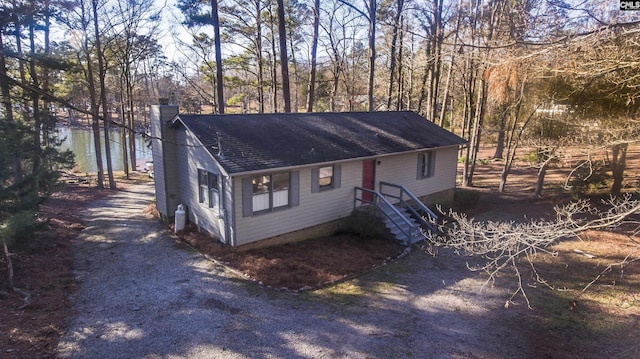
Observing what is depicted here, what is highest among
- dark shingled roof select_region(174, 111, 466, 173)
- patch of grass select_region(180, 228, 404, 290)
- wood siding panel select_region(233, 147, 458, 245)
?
dark shingled roof select_region(174, 111, 466, 173)

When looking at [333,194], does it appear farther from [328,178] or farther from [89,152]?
[89,152]

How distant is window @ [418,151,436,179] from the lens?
15594 millimetres

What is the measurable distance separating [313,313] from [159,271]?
440cm

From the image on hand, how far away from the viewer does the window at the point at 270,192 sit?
35.3 ft

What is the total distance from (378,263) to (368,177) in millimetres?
3977

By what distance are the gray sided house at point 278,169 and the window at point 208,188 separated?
31mm

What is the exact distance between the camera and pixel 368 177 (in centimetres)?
1371

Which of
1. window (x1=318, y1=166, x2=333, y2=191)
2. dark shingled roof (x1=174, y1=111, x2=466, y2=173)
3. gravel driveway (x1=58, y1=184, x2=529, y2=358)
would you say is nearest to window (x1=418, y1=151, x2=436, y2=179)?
dark shingled roof (x1=174, y1=111, x2=466, y2=173)

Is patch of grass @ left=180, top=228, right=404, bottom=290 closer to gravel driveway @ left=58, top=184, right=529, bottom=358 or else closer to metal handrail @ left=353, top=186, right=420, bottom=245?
gravel driveway @ left=58, top=184, right=529, bottom=358

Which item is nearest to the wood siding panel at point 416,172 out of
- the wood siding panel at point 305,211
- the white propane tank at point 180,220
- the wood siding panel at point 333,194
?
the wood siding panel at point 333,194

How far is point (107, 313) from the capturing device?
761 centimetres

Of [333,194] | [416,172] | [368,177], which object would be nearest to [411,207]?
[368,177]

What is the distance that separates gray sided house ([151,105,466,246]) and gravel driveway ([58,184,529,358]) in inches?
71.8

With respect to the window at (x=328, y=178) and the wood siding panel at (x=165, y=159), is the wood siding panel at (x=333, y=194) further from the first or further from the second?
the wood siding panel at (x=165, y=159)
